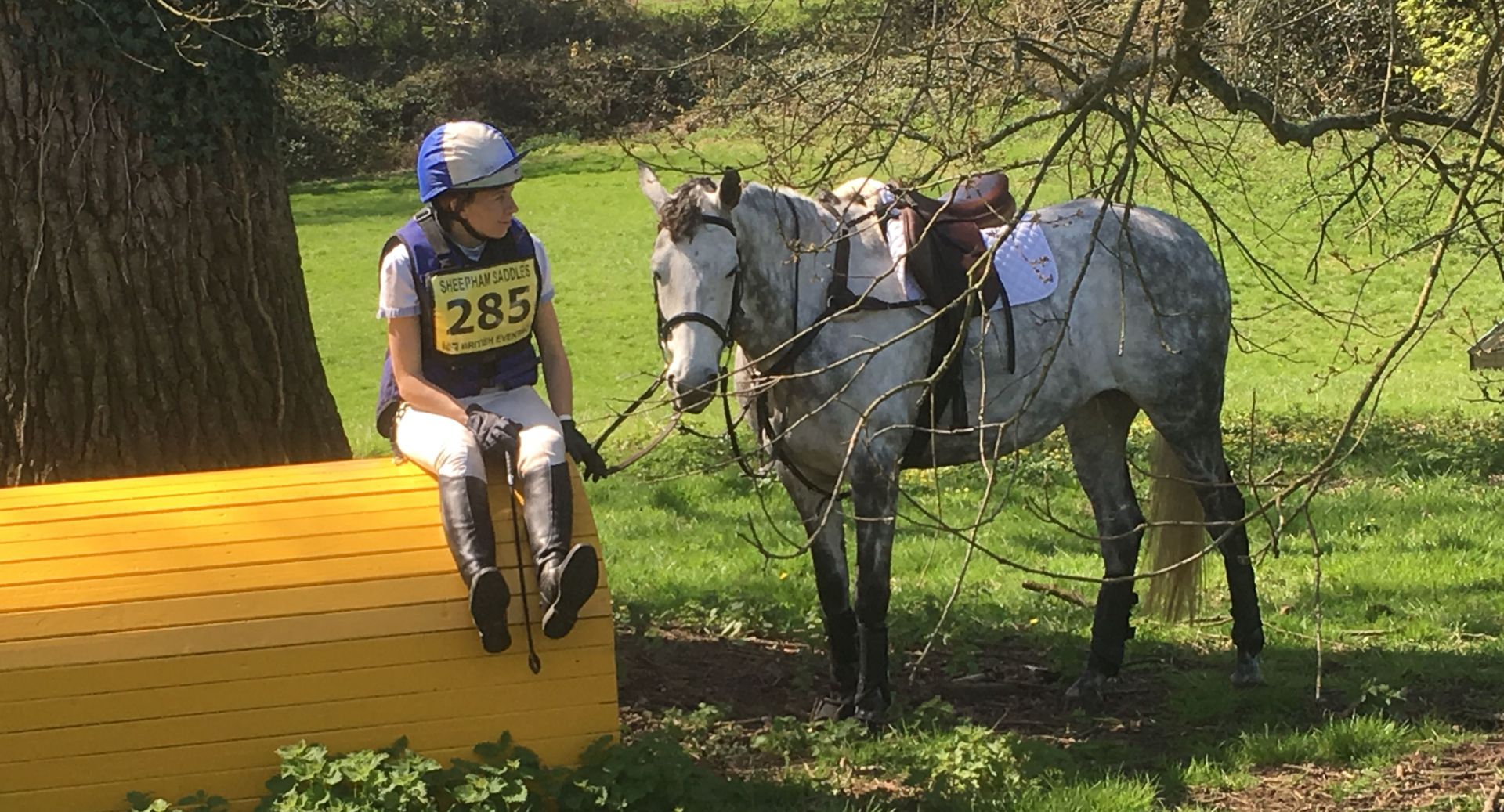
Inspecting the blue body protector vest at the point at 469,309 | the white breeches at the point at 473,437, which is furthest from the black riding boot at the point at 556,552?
the blue body protector vest at the point at 469,309

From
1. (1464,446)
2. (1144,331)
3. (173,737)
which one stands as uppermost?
(1144,331)

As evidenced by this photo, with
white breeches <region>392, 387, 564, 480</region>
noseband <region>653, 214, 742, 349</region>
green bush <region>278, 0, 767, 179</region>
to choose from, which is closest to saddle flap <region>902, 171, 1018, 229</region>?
noseband <region>653, 214, 742, 349</region>

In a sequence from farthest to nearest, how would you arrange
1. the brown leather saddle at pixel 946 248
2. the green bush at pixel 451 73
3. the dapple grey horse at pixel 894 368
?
the green bush at pixel 451 73
the brown leather saddle at pixel 946 248
the dapple grey horse at pixel 894 368

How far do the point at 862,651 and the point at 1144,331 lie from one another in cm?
164

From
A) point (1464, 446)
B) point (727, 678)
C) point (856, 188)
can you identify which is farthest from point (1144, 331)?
point (1464, 446)

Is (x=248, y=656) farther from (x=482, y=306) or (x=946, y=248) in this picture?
(x=946, y=248)

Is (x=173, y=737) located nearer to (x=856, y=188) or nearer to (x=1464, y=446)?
(x=856, y=188)

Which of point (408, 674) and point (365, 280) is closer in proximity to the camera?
point (408, 674)

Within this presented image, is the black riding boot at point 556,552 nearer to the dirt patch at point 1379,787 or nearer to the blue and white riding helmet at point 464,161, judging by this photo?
the blue and white riding helmet at point 464,161

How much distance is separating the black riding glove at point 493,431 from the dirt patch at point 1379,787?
93.4 inches

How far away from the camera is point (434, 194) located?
15.4 feet

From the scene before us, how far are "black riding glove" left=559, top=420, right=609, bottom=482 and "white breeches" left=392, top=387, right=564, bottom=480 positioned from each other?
3 cm

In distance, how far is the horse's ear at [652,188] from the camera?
5.24m

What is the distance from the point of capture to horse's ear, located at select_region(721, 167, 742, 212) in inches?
199
